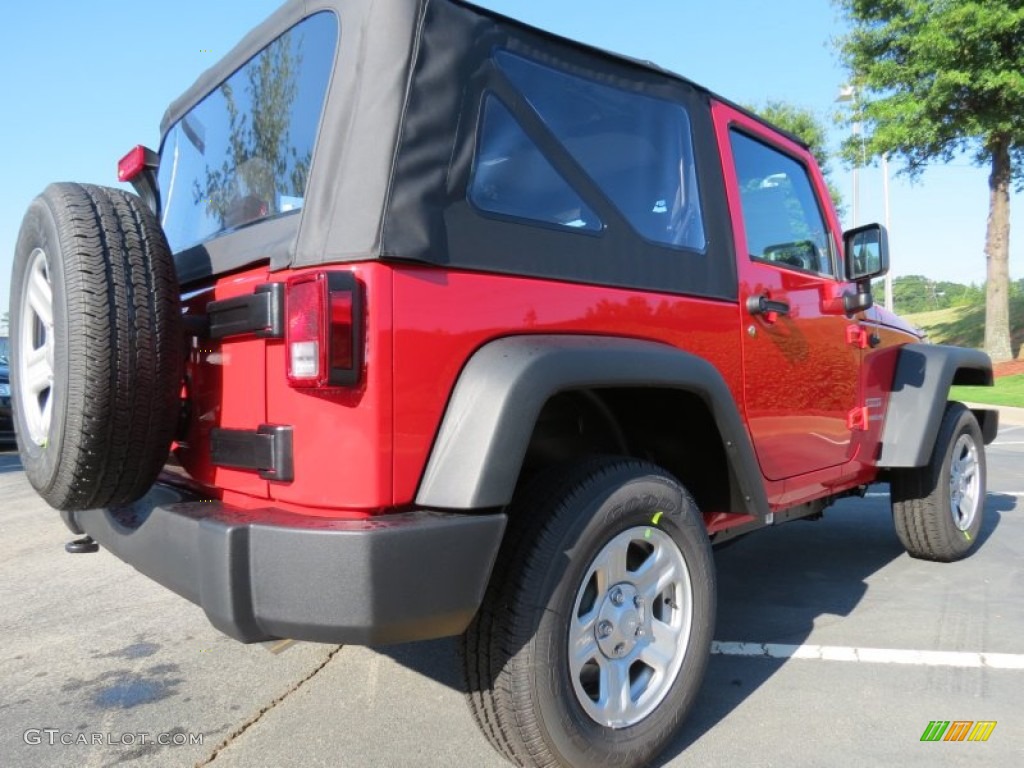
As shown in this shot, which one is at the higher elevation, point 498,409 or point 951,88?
point 951,88

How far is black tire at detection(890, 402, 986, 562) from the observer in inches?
156

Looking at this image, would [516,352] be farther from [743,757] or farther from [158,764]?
[158,764]

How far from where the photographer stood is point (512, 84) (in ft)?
6.66

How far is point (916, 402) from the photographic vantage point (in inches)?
146

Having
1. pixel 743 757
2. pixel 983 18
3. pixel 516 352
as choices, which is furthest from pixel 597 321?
pixel 983 18

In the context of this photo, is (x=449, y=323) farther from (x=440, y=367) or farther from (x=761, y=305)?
(x=761, y=305)

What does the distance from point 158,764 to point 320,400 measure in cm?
129

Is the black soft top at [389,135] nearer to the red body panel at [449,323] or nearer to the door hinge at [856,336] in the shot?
the red body panel at [449,323]

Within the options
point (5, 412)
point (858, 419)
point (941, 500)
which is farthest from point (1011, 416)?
point (5, 412)

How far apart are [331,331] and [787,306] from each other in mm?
1908

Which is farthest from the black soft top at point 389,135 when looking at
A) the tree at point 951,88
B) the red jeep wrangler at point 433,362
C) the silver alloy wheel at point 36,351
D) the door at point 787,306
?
the tree at point 951,88

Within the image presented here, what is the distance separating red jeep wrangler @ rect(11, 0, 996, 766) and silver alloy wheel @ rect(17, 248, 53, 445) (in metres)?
0.01

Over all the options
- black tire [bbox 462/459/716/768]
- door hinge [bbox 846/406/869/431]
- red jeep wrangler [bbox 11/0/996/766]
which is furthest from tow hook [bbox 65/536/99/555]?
door hinge [bbox 846/406/869/431]

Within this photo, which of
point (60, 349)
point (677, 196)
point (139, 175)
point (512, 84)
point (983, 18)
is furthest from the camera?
point (983, 18)
